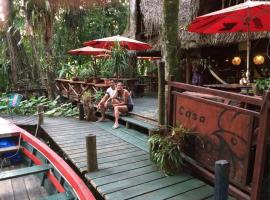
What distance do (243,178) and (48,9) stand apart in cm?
929

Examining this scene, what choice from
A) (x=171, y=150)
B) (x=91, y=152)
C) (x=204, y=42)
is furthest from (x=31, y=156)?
(x=204, y=42)

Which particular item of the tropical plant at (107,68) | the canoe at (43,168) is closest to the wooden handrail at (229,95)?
the canoe at (43,168)

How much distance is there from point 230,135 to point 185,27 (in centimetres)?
535

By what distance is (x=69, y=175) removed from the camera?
10.8 feet

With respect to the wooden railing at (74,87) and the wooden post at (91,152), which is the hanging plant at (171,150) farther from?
the wooden railing at (74,87)

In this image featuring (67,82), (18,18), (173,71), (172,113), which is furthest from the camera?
(18,18)

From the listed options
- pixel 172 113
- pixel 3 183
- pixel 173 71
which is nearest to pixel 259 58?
pixel 173 71

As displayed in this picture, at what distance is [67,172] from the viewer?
11.0 ft

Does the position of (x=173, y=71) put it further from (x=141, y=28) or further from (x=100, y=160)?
(x=141, y=28)

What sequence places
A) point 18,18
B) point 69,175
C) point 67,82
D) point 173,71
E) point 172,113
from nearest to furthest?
point 69,175
point 172,113
point 173,71
point 67,82
point 18,18

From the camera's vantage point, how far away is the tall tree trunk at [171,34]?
4.79 meters

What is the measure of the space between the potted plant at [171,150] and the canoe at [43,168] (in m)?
1.32

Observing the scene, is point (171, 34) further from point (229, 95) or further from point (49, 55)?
point (49, 55)

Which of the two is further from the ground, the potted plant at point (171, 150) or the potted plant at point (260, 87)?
the potted plant at point (260, 87)
